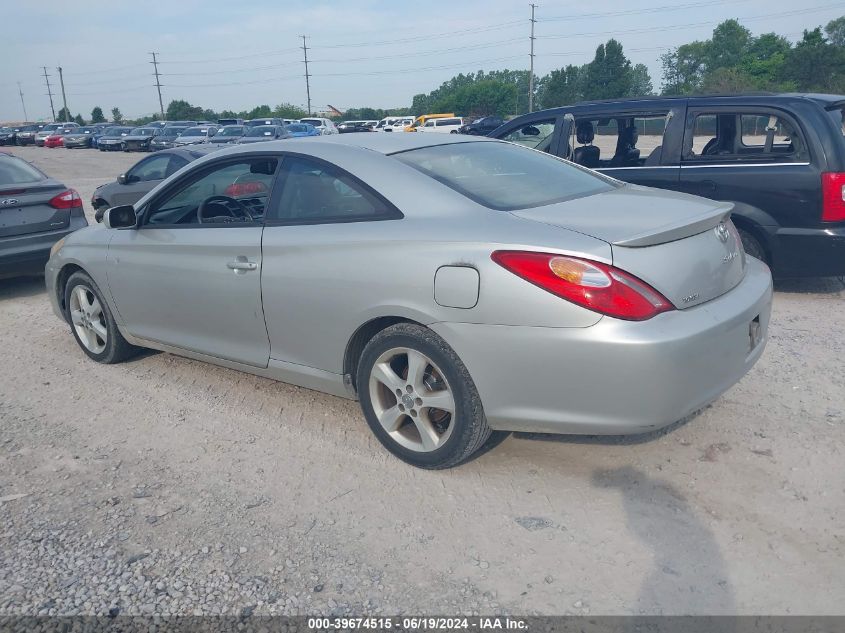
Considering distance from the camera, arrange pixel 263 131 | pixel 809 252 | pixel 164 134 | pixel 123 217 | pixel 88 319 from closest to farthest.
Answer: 1. pixel 123 217
2. pixel 88 319
3. pixel 809 252
4. pixel 263 131
5. pixel 164 134

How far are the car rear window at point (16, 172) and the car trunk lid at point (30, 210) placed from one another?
0.11 meters

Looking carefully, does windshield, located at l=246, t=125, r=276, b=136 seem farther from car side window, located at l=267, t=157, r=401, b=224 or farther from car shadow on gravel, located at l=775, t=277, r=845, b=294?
car side window, located at l=267, t=157, r=401, b=224

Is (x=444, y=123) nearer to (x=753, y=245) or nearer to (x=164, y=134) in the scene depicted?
(x=164, y=134)

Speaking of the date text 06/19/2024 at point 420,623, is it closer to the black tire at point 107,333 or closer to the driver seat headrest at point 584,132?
the black tire at point 107,333

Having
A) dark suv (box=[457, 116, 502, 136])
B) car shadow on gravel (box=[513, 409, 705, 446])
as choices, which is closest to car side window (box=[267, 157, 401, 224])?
car shadow on gravel (box=[513, 409, 705, 446])

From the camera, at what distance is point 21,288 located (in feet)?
26.1

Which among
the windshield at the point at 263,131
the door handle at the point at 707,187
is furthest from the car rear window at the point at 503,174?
the windshield at the point at 263,131

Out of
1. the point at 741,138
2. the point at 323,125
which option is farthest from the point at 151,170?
the point at 323,125

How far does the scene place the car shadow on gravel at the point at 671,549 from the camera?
2539 mm

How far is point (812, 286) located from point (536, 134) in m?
3.18

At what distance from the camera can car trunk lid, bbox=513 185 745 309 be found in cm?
299

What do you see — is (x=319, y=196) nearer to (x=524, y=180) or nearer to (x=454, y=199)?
(x=454, y=199)

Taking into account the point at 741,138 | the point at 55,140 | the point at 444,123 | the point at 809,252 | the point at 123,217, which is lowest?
the point at 55,140

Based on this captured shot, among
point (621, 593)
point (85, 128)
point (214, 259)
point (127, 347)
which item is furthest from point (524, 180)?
point (85, 128)
